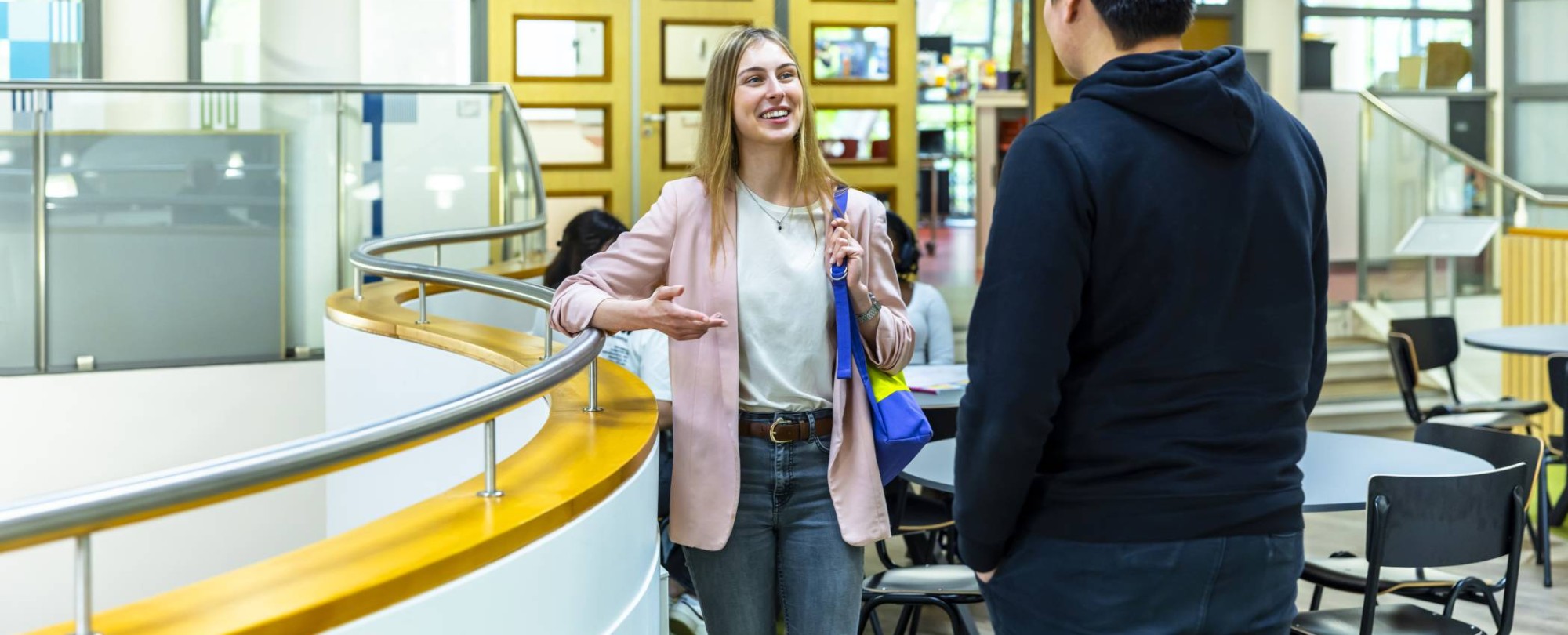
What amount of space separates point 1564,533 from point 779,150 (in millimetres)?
5216

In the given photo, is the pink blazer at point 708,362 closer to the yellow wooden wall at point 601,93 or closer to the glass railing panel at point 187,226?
the glass railing panel at point 187,226

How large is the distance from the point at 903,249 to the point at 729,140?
3.06 metres

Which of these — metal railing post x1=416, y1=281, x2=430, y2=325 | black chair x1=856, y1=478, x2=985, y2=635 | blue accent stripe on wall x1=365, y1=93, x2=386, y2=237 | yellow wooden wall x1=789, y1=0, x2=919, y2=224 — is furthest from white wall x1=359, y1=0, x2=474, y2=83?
black chair x1=856, y1=478, x2=985, y2=635

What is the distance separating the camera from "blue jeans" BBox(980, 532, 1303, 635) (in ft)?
5.42

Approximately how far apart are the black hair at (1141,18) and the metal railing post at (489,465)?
903 mm

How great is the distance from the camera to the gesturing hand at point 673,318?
7.06ft

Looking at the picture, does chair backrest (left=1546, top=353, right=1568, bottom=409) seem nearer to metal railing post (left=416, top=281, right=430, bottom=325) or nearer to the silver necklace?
metal railing post (left=416, top=281, right=430, bottom=325)

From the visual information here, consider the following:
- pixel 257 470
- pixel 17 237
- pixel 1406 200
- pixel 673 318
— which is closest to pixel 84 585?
pixel 257 470

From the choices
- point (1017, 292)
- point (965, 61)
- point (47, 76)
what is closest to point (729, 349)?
point (1017, 292)

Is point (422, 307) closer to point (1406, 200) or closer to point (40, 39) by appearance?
point (40, 39)

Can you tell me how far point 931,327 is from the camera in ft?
18.1

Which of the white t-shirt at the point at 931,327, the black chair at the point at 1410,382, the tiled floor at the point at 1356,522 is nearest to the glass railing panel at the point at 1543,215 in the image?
the tiled floor at the point at 1356,522

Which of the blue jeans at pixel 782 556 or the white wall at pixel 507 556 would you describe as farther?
the blue jeans at pixel 782 556

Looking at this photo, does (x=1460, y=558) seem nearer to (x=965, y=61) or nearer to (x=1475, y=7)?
(x=965, y=61)
